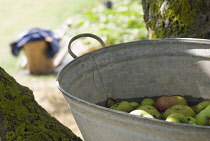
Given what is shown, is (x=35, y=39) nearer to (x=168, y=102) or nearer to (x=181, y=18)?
(x=181, y=18)

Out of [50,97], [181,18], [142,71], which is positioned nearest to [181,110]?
[142,71]

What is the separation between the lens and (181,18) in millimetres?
2516

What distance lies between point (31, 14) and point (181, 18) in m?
8.95

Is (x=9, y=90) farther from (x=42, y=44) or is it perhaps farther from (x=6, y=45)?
(x=6, y=45)

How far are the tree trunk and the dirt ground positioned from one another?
2.59m

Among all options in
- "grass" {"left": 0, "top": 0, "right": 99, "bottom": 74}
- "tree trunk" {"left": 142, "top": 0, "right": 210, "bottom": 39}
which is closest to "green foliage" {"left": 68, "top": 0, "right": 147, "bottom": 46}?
"grass" {"left": 0, "top": 0, "right": 99, "bottom": 74}

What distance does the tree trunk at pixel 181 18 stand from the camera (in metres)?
2.46

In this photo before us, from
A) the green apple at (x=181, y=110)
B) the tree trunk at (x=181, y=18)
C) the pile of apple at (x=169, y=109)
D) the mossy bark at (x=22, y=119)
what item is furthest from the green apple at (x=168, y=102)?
the tree trunk at (x=181, y=18)

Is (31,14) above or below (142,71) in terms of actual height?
below

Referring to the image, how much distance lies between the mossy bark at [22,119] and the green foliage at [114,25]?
15.9 ft

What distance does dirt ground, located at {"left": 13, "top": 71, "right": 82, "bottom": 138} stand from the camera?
5.23 metres

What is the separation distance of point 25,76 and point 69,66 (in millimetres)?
5674

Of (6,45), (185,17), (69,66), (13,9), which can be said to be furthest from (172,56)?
(13,9)

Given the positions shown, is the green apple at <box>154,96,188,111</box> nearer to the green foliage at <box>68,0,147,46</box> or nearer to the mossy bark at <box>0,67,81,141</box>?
the mossy bark at <box>0,67,81,141</box>
